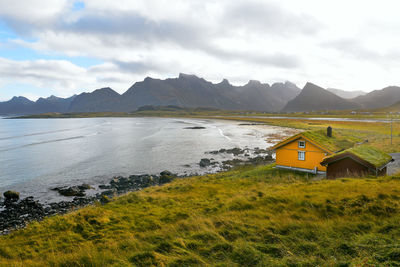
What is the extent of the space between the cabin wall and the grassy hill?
432 inches

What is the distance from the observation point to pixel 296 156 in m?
30.5

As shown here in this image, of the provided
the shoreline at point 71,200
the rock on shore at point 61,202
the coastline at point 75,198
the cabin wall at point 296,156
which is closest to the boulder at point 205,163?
the coastline at point 75,198

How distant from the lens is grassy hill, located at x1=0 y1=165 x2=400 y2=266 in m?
7.91

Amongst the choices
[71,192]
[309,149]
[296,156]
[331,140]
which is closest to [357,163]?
[309,149]

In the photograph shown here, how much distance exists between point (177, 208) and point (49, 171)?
1392 inches

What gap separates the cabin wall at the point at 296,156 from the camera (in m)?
28.6

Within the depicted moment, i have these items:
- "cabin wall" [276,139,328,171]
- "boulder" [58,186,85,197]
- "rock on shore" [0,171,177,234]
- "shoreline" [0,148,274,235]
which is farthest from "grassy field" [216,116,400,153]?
"boulder" [58,186,85,197]

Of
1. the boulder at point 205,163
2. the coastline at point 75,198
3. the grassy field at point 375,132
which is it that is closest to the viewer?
the coastline at point 75,198

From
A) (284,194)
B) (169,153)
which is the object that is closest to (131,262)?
(284,194)

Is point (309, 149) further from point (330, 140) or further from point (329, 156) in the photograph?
point (329, 156)

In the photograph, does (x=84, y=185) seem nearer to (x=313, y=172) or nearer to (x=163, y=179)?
(x=163, y=179)

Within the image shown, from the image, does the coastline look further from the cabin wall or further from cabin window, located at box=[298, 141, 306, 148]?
cabin window, located at box=[298, 141, 306, 148]

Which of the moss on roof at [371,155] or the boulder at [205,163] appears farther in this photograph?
the boulder at [205,163]

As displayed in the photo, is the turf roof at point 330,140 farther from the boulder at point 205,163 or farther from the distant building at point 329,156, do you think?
the boulder at point 205,163
